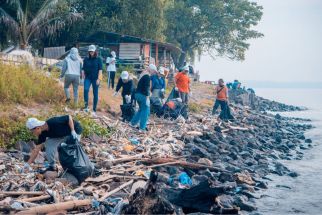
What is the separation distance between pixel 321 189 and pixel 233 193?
4.09 meters

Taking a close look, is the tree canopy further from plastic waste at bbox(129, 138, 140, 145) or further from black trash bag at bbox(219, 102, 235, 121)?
plastic waste at bbox(129, 138, 140, 145)

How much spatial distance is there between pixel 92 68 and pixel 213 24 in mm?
32233

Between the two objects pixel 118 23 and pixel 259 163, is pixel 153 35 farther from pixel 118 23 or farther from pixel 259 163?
pixel 259 163

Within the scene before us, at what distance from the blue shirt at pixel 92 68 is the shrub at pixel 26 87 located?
1.62m

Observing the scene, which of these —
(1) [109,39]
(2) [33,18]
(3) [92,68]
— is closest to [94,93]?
(3) [92,68]

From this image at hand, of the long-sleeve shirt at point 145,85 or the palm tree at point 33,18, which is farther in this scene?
the palm tree at point 33,18

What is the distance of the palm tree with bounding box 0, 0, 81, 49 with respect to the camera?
1045 inches

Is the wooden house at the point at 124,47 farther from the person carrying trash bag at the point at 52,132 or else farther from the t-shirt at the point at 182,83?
the person carrying trash bag at the point at 52,132

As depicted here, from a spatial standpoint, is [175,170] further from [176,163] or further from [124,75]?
[124,75]

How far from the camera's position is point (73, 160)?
7.96 meters

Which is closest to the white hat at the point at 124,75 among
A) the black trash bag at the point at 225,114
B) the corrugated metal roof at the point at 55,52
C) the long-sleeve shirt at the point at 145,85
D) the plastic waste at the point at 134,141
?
the long-sleeve shirt at the point at 145,85

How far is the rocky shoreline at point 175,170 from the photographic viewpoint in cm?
709

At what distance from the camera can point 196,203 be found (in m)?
7.60

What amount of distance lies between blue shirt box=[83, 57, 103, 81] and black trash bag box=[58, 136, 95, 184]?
551cm
